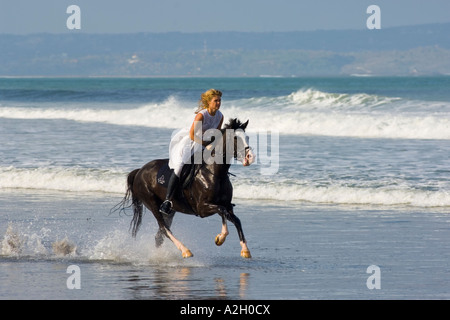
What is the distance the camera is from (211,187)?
→ 10.9 metres

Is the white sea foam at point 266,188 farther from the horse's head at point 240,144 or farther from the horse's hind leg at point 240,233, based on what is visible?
the horse's head at point 240,144

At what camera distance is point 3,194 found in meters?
17.6

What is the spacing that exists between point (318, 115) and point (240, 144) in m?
26.4

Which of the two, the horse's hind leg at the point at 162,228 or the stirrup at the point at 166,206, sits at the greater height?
the stirrup at the point at 166,206

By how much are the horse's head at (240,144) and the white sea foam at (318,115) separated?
19693mm

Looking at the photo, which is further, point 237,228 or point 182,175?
point 182,175

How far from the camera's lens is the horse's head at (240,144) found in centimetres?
1016

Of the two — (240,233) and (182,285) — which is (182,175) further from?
(182,285)

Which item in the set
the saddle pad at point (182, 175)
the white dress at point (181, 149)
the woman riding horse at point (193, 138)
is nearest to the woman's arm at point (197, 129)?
the woman riding horse at point (193, 138)

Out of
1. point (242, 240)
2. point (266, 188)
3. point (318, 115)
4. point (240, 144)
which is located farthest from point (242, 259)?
point (318, 115)

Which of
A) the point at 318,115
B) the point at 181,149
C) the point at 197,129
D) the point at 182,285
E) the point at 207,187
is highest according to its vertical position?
the point at 318,115

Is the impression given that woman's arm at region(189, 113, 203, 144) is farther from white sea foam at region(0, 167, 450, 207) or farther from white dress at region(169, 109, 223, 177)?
white sea foam at region(0, 167, 450, 207)
